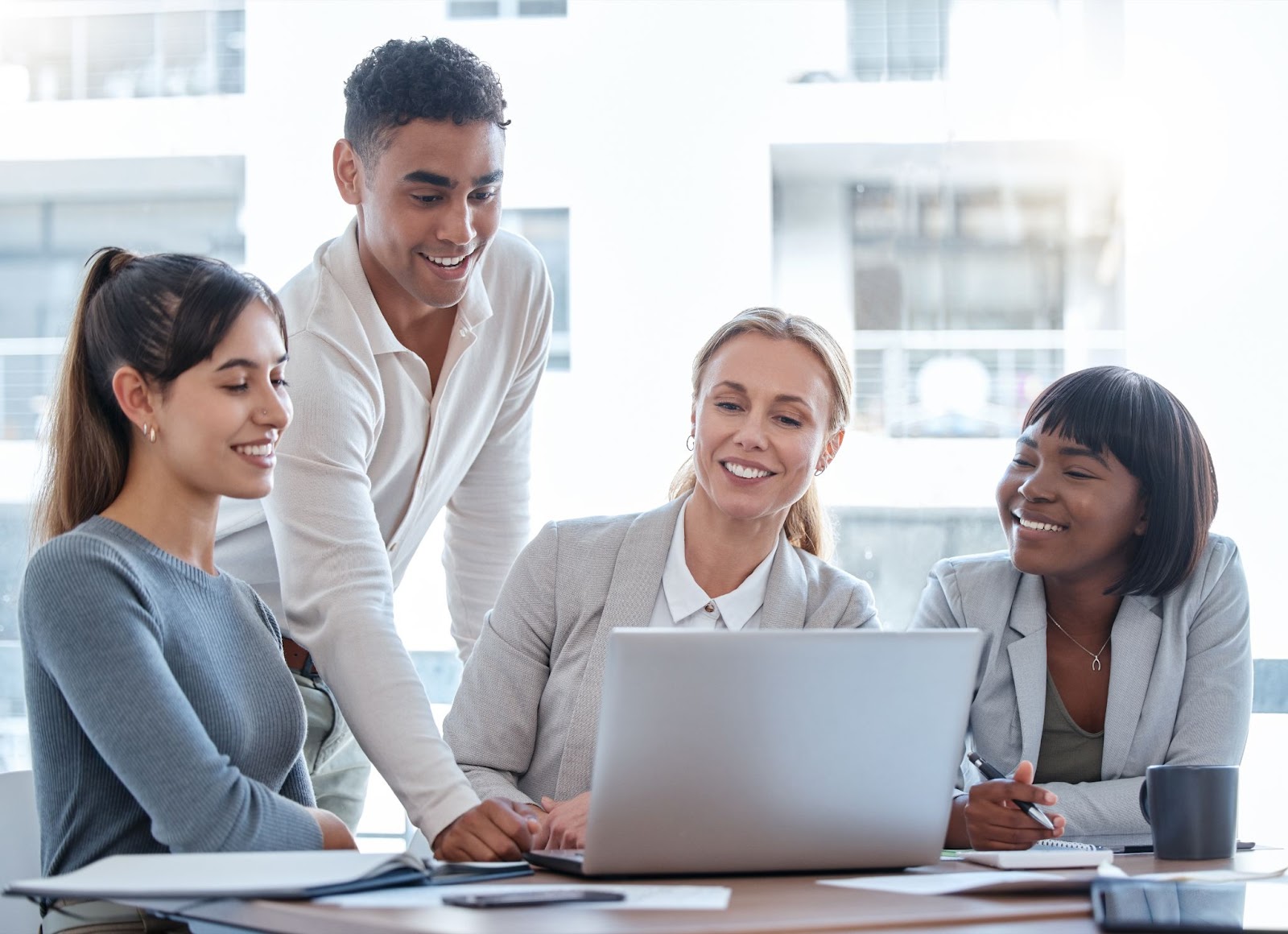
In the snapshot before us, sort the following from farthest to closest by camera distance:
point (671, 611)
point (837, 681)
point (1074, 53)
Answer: point (1074, 53) → point (671, 611) → point (837, 681)

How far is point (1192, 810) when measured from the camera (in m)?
1.43

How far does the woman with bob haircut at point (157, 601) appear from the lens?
50.1 inches

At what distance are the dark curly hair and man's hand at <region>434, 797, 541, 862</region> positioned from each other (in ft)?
3.08

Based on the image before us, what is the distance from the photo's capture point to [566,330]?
2.94 meters

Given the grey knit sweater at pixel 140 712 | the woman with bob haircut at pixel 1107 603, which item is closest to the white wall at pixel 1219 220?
the woman with bob haircut at pixel 1107 603

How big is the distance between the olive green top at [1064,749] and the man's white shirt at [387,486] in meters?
0.90

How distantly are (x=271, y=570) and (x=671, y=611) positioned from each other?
2.07ft

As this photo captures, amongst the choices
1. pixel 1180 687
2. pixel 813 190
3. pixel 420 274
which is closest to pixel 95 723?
pixel 420 274

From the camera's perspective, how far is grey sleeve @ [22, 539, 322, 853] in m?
1.26

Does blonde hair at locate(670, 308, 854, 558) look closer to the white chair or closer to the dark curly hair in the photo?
the dark curly hair

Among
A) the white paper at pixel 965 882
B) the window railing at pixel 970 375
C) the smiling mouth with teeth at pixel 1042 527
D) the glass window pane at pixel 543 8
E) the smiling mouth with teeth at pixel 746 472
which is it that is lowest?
the white paper at pixel 965 882

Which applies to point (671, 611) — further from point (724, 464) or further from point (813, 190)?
point (813, 190)

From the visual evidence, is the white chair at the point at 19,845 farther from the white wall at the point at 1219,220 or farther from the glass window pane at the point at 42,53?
the white wall at the point at 1219,220

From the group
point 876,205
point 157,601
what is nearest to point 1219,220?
point 876,205
